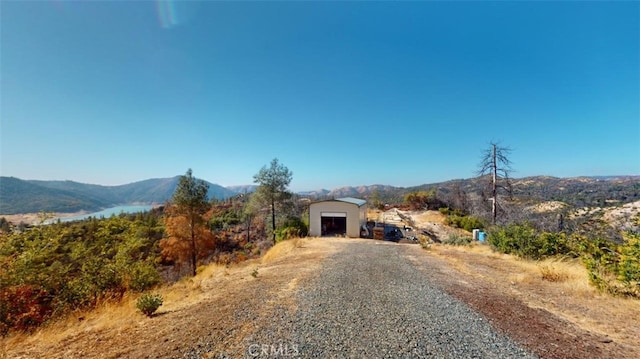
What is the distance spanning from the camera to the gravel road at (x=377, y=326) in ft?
12.7

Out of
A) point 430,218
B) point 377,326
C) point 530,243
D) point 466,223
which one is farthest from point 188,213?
point 430,218

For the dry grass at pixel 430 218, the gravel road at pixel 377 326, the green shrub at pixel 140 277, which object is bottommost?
the dry grass at pixel 430 218

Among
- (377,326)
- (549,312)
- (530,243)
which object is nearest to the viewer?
(377,326)

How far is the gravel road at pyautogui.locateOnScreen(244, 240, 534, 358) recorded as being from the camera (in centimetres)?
386

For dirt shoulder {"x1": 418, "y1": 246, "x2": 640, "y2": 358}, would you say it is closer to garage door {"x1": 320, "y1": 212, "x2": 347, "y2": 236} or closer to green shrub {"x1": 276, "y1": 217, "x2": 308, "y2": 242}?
garage door {"x1": 320, "y1": 212, "x2": 347, "y2": 236}

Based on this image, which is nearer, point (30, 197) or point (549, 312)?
point (549, 312)

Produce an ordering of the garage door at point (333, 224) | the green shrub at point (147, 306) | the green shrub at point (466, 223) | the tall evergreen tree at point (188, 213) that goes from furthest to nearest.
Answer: the green shrub at point (466, 223) → the garage door at point (333, 224) → the tall evergreen tree at point (188, 213) → the green shrub at point (147, 306)

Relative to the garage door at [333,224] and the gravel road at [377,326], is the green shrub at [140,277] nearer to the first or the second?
the gravel road at [377,326]

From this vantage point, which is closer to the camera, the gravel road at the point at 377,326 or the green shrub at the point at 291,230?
the gravel road at the point at 377,326

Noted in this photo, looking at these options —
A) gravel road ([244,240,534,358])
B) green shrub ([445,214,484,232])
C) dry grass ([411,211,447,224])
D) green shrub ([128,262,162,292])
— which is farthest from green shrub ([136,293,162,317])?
dry grass ([411,211,447,224])

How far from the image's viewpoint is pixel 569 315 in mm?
5336

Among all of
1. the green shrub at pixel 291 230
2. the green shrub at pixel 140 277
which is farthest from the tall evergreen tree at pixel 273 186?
the green shrub at pixel 140 277

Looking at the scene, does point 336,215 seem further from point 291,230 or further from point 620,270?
point 620,270

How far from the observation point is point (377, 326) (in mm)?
4645
